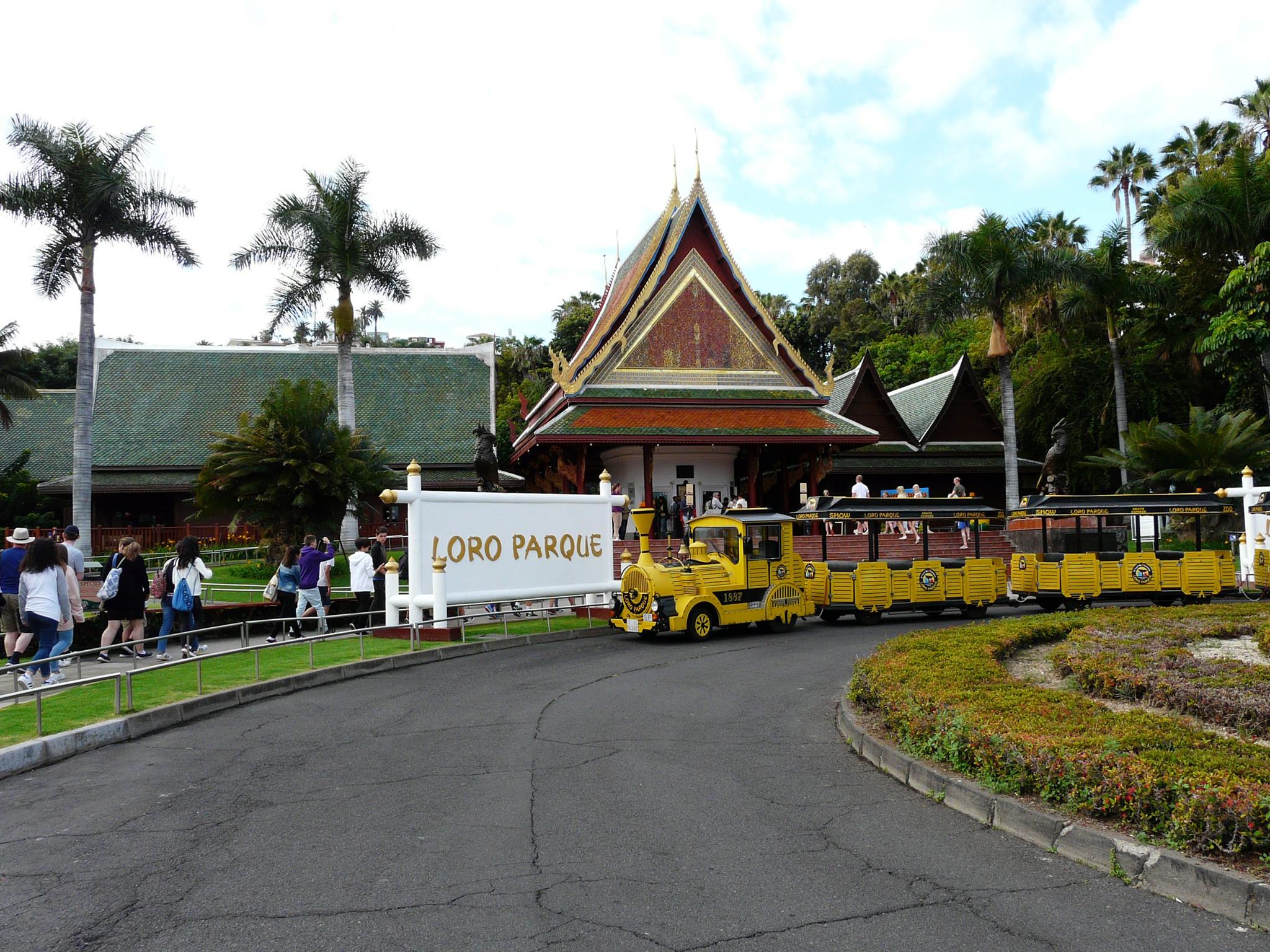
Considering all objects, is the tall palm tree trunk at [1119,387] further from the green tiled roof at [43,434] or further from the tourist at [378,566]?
the green tiled roof at [43,434]

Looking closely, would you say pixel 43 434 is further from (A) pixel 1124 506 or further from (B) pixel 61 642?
(A) pixel 1124 506

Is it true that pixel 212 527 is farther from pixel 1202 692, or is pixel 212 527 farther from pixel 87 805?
pixel 1202 692

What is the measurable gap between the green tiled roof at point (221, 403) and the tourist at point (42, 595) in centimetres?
2592

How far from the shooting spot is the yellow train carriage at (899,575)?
58.6 feet

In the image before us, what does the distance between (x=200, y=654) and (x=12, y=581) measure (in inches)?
107

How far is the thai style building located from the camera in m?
29.2

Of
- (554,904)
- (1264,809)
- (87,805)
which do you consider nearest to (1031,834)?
(1264,809)

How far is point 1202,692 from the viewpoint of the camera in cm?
782

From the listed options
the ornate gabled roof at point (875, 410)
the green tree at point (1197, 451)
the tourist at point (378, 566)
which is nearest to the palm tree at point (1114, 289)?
the green tree at point (1197, 451)

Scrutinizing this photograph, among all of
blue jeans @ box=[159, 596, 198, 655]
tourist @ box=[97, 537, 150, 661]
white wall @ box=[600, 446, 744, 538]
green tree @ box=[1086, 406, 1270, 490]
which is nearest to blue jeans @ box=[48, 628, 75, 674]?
tourist @ box=[97, 537, 150, 661]

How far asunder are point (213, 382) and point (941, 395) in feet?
95.8

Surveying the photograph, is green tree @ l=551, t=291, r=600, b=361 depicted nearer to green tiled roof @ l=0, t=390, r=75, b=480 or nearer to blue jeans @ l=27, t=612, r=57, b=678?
green tiled roof @ l=0, t=390, r=75, b=480

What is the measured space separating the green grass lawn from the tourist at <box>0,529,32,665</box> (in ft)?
4.51

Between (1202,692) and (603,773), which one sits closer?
(603,773)
